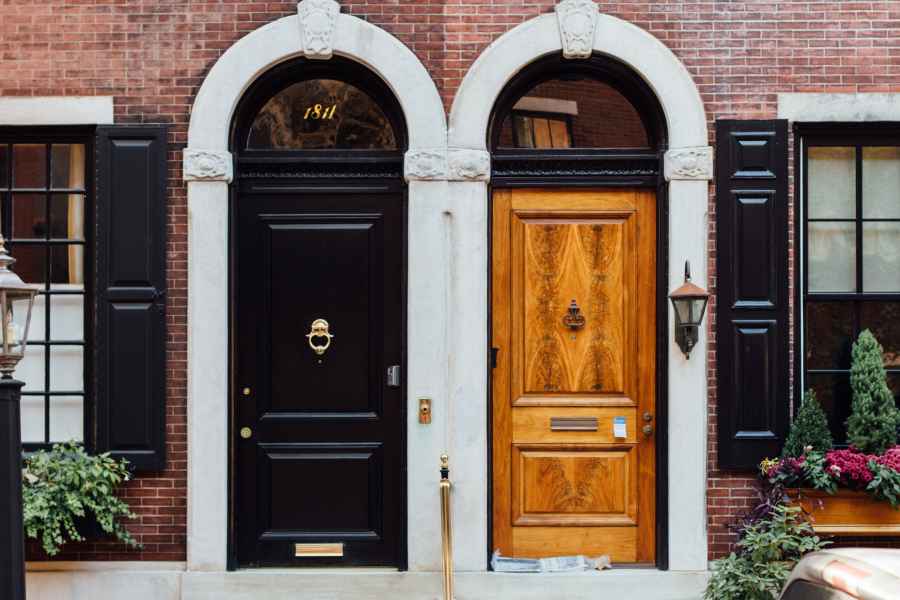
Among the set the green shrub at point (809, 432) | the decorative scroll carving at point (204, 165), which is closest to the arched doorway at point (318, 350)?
the decorative scroll carving at point (204, 165)

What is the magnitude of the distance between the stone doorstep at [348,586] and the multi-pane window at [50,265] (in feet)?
3.63

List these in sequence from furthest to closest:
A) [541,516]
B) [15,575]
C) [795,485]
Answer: [541,516], [795,485], [15,575]

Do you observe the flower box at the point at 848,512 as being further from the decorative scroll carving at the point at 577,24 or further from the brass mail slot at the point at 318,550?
the decorative scroll carving at the point at 577,24

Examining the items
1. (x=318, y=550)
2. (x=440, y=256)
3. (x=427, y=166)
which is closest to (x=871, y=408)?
(x=440, y=256)

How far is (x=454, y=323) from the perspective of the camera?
766 cm

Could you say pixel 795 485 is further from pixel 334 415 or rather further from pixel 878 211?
pixel 334 415

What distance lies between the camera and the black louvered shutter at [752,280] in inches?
300

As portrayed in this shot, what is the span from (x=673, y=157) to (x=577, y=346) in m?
1.54

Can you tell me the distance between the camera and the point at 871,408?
7.46 metres

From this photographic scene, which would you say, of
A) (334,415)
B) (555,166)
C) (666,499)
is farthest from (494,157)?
(666,499)

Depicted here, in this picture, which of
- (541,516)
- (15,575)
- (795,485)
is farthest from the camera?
(541,516)

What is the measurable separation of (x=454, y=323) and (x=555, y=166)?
4.63ft

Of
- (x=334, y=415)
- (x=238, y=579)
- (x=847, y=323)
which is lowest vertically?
(x=238, y=579)

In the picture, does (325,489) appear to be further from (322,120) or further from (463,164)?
(322,120)
